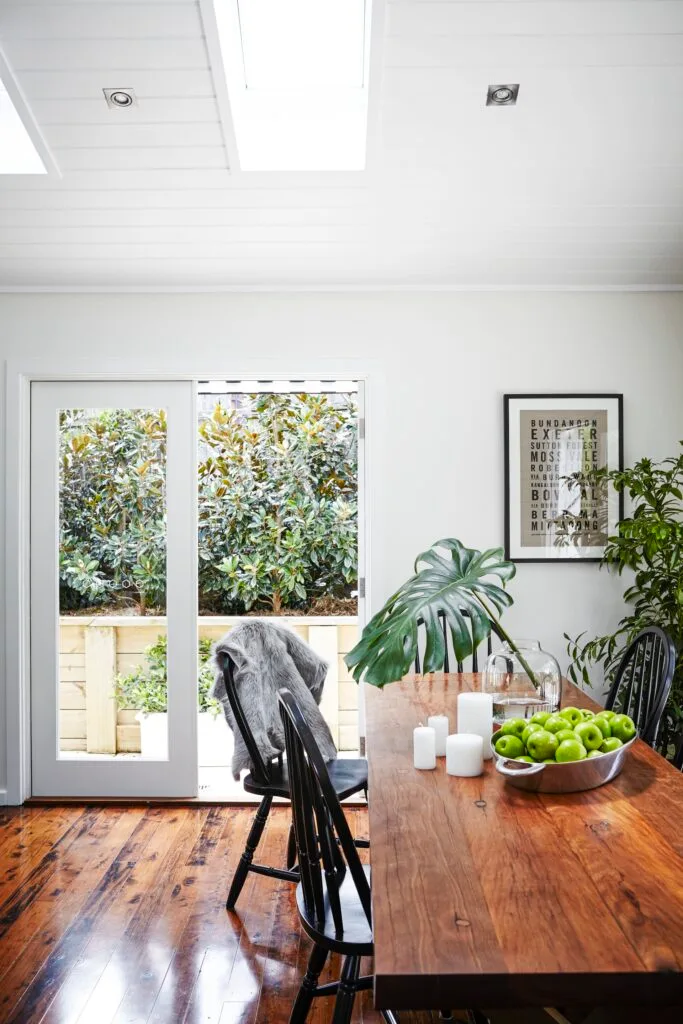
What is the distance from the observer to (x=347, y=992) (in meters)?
1.65

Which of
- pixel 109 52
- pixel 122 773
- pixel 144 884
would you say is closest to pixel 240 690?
pixel 144 884

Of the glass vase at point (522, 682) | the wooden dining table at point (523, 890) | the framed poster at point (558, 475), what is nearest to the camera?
the wooden dining table at point (523, 890)

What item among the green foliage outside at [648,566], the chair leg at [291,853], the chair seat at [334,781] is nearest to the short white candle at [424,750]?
the chair seat at [334,781]

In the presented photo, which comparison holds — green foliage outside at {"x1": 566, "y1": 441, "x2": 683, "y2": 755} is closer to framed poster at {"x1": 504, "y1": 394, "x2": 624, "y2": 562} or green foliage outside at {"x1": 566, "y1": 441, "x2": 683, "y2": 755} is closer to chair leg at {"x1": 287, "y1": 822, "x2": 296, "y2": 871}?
framed poster at {"x1": 504, "y1": 394, "x2": 624, "y2": 562}

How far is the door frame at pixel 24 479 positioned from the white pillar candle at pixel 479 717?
175 cm

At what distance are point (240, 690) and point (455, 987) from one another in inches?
70.9

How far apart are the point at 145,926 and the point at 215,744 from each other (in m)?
2.21

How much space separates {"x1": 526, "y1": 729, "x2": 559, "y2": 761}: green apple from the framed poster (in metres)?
2.05

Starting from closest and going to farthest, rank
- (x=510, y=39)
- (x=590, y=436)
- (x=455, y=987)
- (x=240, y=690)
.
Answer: (x=455, y=987) < (x=510, y=39) < (x=240, y=690) < (x=590, y=436)

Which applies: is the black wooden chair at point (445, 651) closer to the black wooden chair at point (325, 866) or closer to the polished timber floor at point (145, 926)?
the black wooden chair at point (325, 866)

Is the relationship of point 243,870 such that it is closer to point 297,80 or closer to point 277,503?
point 297,80

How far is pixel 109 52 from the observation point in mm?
2141

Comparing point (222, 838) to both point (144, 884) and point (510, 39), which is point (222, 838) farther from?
point (510, 39)

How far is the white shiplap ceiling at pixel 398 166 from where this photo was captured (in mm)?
2066
